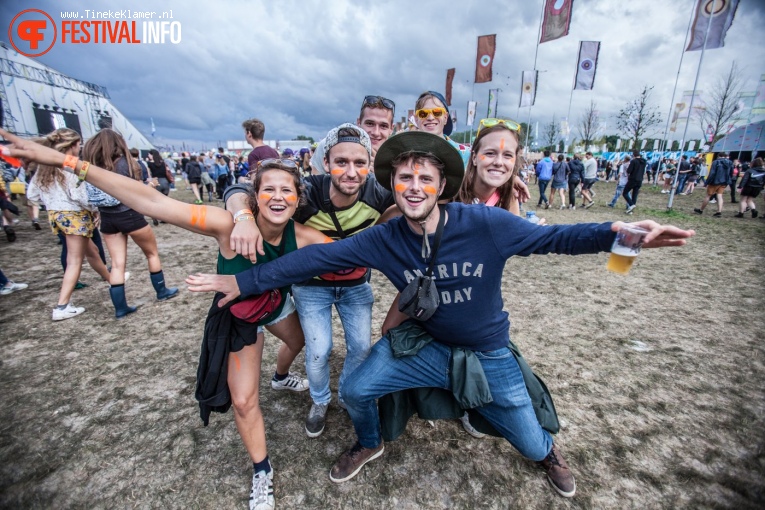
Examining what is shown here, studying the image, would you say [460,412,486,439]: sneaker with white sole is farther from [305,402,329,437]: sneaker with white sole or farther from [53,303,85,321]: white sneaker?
[53,303,85,321]: white sneaker

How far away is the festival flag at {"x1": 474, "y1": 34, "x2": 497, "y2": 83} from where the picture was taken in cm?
1912

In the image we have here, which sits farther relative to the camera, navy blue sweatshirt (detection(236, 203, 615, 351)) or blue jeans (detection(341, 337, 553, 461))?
blue jeans (detection(341, 337, 553, 461))

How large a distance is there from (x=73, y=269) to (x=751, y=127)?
155ft

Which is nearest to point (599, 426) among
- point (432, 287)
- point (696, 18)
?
point (432, 287)

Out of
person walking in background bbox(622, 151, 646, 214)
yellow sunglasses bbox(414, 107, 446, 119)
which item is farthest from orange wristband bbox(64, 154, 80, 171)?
person walking in background bbox(622, 151, 646, 214)

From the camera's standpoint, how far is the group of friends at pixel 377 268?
6.38 feet

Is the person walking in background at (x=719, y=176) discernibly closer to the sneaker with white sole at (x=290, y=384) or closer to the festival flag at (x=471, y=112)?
the sneaker with white sole at (x=290, y=384)

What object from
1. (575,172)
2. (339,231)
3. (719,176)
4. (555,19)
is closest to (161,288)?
(339,231)

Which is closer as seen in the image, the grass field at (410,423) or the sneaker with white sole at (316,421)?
the grass field at (410,423)

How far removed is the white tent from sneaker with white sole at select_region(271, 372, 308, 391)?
78.6 feet

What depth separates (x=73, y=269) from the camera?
13.8ft

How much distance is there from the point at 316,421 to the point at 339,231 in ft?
4.88

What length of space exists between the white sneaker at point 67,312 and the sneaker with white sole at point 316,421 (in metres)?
3.85

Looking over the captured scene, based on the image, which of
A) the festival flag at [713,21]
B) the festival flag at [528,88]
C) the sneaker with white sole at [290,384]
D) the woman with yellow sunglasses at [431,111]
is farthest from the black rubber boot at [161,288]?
the festival flag at [528,88]
